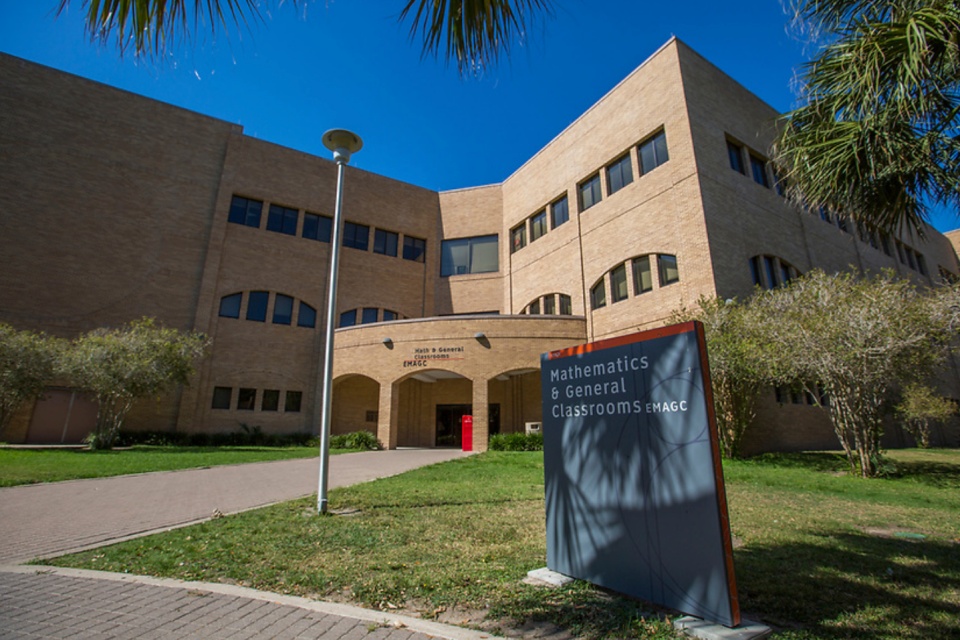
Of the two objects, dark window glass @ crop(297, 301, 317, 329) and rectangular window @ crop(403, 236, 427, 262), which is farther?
rectangular window @ crop(403, 236, 427, 262)

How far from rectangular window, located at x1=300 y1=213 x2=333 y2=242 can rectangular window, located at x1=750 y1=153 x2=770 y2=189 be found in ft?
75.8

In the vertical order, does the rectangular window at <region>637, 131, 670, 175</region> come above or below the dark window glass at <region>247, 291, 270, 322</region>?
above

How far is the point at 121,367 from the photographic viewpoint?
1919cm

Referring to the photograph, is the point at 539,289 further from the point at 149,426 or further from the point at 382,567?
the point at 382,567

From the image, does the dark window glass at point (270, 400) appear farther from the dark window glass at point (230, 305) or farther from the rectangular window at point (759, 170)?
the rectangular window at point (759, 170)

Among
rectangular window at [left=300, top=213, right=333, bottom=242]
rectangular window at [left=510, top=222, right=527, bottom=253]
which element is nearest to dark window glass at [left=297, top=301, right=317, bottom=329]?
rectangular window at [left=300, top=213, right=333, bottom=242]

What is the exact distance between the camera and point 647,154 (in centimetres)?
2153

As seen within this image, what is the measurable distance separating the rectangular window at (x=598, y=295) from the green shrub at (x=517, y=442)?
677 cm

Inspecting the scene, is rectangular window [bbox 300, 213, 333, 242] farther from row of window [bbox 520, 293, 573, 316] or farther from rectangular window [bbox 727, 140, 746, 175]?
rectangular window [bbox 727, 140, 746, 175]

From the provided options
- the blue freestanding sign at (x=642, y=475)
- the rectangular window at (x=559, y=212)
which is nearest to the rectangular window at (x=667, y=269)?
the rectangular window at (x=559, y=212)

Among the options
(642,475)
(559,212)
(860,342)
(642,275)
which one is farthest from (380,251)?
(642,475)

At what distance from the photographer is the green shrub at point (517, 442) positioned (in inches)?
790

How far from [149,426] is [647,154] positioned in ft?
88.7

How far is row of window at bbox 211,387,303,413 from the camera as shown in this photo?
25188 millimetres
